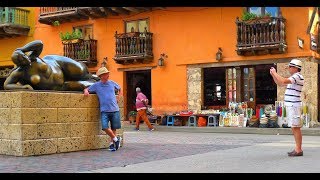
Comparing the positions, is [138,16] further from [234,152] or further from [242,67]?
[234,152]

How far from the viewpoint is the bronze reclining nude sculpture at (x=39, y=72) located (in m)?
9.04

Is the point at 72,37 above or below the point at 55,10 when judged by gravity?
below

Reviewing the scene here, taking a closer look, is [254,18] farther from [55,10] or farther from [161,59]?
[55,10]

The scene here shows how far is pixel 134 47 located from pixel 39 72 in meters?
14.3

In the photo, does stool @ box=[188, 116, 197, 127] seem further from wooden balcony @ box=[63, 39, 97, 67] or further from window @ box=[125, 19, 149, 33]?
wooden balcony @ box=[63, 39, 97, 67]

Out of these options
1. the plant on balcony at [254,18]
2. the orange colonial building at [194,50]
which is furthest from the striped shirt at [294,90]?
the plant on balcony at [254,18]

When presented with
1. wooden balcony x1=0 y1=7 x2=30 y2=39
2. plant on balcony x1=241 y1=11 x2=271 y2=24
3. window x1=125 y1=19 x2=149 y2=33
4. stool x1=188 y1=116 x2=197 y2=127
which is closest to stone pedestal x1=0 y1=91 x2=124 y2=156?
plant on balcony x1=241 y1=11 x2=271 y2=24

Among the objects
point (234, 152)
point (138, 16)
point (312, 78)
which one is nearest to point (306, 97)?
point (312, 78)

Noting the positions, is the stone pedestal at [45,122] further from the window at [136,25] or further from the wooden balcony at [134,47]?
the window at [136,25]

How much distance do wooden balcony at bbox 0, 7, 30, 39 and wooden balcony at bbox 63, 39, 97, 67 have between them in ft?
11.1

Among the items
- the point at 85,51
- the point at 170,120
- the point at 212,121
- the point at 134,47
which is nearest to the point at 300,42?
the point at 212,121

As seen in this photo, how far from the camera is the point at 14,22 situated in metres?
26.8

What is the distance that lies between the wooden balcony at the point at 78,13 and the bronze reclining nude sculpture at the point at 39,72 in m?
13.7

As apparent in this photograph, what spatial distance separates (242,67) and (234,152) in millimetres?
12410
